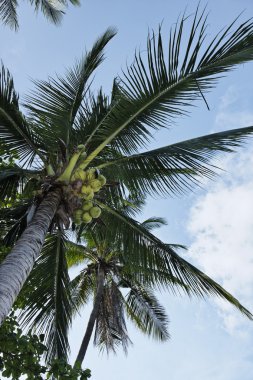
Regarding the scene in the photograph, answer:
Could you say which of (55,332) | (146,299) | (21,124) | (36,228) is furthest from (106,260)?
(36,228)

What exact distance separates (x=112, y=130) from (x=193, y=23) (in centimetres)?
162

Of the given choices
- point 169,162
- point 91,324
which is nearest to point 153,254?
point 169,162

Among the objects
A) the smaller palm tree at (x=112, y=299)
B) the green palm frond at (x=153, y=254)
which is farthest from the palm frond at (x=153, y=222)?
the green palm frond at (x=153, y=254)

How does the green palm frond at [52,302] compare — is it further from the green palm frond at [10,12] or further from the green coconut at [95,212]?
the green palm frond at [10,12]

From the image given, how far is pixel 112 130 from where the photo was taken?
17.2 feet

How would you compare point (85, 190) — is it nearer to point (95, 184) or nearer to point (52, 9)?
point (95, 184)

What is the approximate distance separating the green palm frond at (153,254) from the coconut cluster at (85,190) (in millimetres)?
702

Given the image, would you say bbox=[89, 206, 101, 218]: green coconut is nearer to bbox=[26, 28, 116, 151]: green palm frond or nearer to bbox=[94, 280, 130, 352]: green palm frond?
bbox=[26, 28, 116, 151]: green palm frond

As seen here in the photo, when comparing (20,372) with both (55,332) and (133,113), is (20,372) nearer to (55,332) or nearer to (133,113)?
(55,332)

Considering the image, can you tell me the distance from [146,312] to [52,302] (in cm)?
657

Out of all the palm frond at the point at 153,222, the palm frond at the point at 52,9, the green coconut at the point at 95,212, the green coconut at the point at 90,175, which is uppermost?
the palm frond at the point at 52,9

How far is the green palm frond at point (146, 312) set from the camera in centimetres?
1161

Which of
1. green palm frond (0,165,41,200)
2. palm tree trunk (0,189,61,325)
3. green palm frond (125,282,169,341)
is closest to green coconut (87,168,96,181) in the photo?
palm tree trunk (0,189,61,325)

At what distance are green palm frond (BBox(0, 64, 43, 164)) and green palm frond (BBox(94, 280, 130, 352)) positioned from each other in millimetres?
6793
